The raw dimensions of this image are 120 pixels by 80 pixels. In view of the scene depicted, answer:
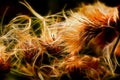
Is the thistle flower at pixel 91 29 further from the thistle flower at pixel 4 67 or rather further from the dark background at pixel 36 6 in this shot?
the dark background at pixel 36 6

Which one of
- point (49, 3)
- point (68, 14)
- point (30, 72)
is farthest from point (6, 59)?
point (49, 3)

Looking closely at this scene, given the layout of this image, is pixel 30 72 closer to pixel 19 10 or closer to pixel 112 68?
pixel 112 68

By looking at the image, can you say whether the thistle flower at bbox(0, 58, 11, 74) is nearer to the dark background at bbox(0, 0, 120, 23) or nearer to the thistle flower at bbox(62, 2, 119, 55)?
the thistle flower at bbox(62, 2, 119, 55)

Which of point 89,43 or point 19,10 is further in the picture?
point 19,10

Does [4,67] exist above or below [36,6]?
below

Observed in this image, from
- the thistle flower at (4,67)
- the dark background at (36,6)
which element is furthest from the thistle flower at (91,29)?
the dark background at (36,6)

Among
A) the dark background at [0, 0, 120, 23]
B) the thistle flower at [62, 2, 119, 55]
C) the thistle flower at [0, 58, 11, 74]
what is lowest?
the thistle flower at [0, 58, 11, 74]

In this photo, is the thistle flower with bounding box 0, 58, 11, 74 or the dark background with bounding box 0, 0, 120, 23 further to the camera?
the dark background with bounding box 0, 0, 120, 23

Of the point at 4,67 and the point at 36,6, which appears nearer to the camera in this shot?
the point at 4,67

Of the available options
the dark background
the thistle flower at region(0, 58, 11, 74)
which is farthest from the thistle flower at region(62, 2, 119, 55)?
the dark background

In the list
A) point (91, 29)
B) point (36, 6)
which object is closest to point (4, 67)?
point (91, 29)

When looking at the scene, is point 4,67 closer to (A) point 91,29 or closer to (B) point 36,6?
(A) point 91,29
